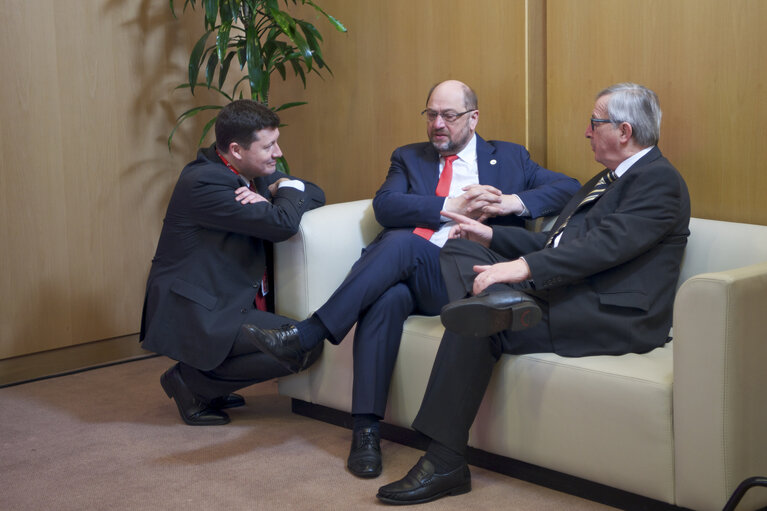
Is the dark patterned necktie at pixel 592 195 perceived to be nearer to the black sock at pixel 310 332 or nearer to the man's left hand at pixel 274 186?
the black sock at pixel 310 332

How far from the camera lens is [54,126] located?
384 cm

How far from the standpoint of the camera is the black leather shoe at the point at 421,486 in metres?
2.38

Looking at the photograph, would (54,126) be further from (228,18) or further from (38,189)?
(228,18)

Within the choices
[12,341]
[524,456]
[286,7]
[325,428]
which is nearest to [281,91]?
[286,7]

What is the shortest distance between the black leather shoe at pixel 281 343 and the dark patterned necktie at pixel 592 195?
0.86 m

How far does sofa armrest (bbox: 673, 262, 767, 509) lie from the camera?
6.55 ft

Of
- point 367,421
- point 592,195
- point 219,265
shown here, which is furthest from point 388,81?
point 367,421

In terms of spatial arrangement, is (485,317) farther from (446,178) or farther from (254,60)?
(254,60)

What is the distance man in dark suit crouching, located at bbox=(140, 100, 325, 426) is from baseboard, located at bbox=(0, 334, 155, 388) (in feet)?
3.41

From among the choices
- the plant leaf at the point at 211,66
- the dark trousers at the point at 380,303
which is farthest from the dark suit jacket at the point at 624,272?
the plant leaf at the point at 211,66

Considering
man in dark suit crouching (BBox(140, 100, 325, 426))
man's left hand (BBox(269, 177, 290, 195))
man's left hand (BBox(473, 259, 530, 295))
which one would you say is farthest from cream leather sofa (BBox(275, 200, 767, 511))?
man's left hand (BBox(269, 177, 290, 195))

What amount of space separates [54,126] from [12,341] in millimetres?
991

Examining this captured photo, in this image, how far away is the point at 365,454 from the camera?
8.63 ft

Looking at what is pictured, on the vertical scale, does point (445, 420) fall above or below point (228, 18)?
below
